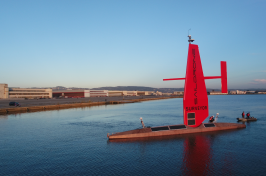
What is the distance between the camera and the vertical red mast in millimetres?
24047

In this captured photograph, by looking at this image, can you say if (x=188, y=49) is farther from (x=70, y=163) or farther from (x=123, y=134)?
(x=70, y=163)

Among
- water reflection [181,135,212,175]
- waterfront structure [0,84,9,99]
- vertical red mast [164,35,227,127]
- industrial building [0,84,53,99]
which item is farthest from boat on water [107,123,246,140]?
industrial building [0,84,53,99]

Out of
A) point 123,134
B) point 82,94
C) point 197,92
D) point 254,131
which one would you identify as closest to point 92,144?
point 123,134

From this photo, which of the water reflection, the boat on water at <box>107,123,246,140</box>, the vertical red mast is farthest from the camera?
the boat on water at <box>107,123,246,140</box>

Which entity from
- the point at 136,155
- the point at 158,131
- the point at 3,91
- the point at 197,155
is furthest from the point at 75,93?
the point at 197,155

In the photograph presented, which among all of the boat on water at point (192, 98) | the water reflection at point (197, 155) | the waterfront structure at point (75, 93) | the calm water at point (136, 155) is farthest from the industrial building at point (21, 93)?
the water reflection at point (197, 155)

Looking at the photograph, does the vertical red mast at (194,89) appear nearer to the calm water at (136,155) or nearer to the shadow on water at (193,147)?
the shadow on water at (193,147)

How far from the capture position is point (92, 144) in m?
24.0

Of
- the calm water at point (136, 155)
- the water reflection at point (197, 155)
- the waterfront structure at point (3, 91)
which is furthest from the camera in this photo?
the waterfront structure at point (3, 91)

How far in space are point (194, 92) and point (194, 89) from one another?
369mm

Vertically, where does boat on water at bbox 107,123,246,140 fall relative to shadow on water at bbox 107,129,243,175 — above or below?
above

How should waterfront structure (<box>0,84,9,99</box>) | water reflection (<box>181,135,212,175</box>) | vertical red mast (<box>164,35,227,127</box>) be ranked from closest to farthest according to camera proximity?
water reflection (<box>181,135,212,175</box>)
vertical red mast (<box>164,35,227,127</box>)
waterfront structure (<box>0,84,9,99</box>)

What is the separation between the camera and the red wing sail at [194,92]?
24.1 metres

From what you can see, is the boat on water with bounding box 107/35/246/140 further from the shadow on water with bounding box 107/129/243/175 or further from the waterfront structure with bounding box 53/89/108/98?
the waterfront structure with bounding box 53/89/108/98
